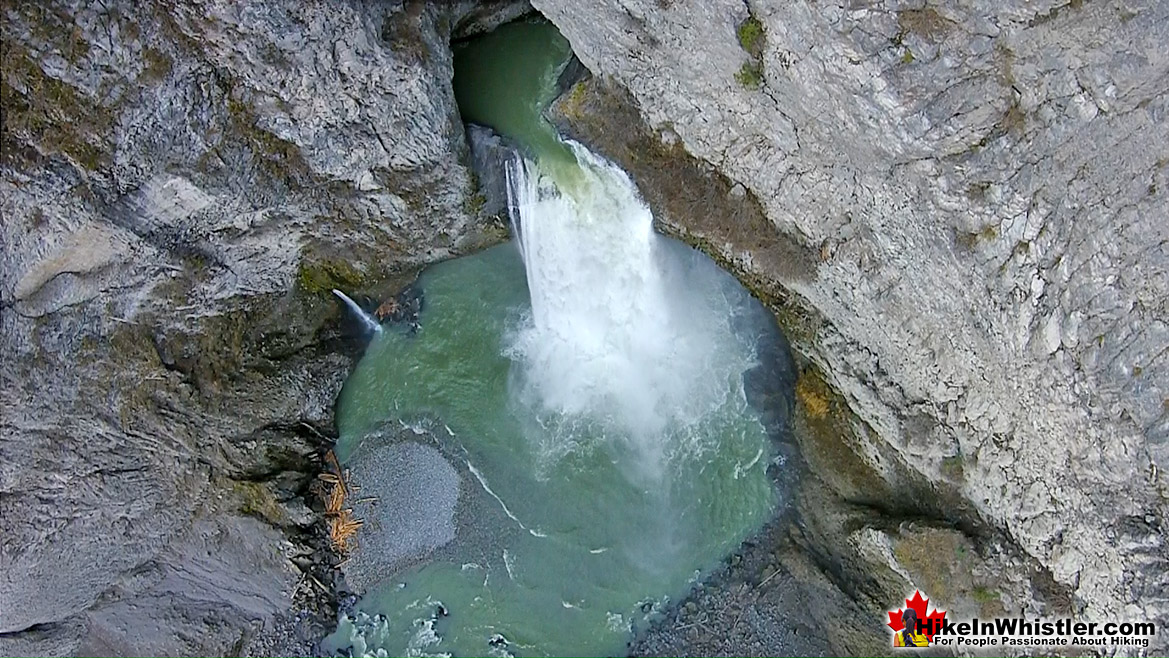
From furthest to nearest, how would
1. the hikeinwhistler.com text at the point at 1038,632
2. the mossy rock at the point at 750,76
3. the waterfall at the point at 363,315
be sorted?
the waterfall at the point at 363,315 → the hikeinwhistler.com text at the point at 1038,632 → the mossy rock at the point at 750,76

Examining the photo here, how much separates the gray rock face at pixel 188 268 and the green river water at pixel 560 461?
111 centimetres

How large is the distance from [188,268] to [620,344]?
22.7 ft

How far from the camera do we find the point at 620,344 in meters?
12.5

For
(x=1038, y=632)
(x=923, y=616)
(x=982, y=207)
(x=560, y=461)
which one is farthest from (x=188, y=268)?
(x=1038, y=632)

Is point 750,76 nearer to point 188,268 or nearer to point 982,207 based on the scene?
point 982,207

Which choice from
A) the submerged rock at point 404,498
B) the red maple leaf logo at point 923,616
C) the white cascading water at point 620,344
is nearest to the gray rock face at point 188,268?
the submerged rock at point 404,498

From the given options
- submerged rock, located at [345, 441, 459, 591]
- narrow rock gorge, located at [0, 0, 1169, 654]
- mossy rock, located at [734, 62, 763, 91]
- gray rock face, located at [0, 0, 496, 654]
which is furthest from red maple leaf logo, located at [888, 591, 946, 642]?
gray rock face, located at [0, 0, 496, 654]

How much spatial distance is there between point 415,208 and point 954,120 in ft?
24.9

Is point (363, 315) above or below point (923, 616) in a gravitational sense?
above

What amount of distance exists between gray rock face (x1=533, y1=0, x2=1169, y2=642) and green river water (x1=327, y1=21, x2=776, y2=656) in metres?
2.70

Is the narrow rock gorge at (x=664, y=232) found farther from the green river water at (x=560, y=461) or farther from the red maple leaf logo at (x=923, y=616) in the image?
the green river water at (x=560, y=461)

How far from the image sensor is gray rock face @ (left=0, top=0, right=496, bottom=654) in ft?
28.1

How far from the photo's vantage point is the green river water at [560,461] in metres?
12.4

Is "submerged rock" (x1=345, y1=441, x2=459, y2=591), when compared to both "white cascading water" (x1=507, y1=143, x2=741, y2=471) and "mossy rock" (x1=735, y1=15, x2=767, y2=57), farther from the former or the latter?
"mossy rock" (x1=735, y1=15, x2=767, y2=57)
